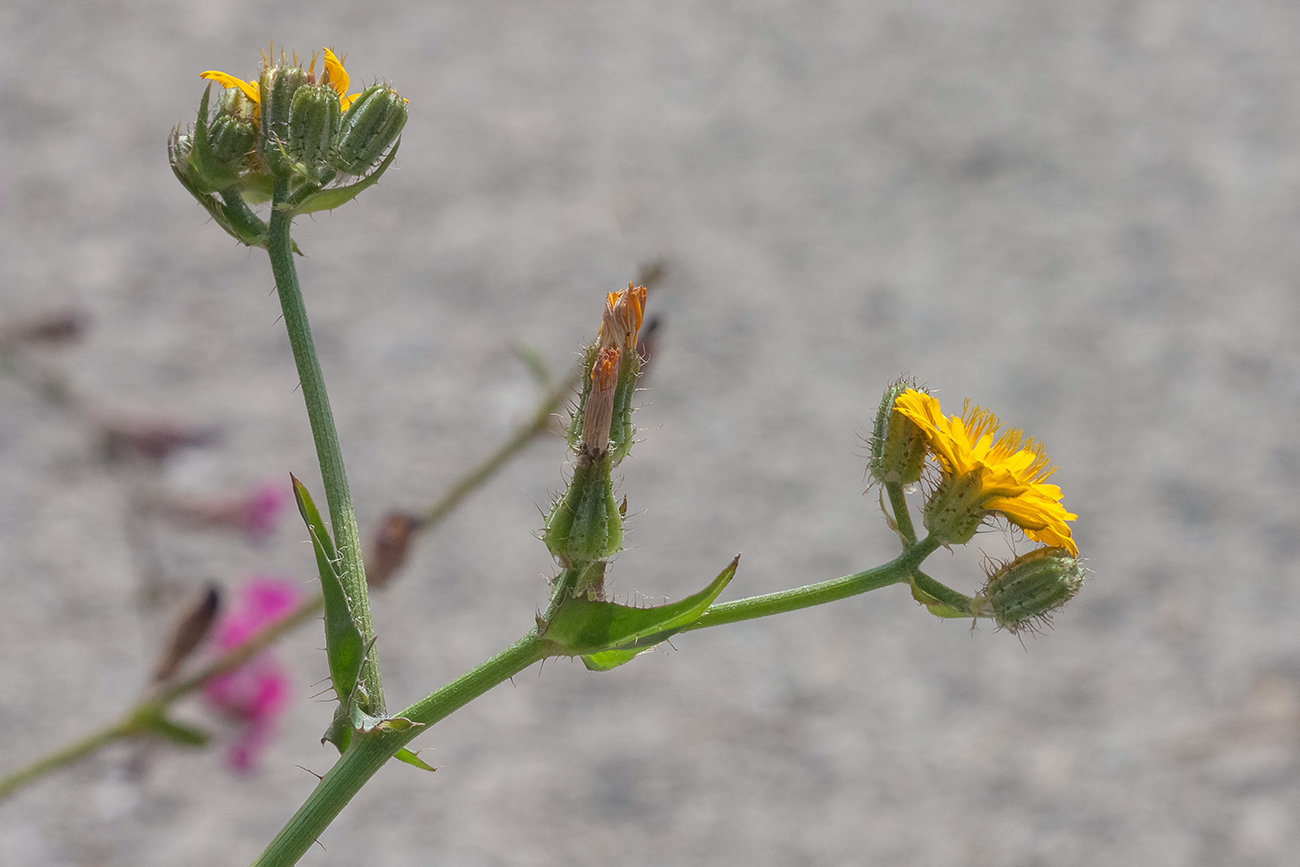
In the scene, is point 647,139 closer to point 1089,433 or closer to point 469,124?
point 469,124

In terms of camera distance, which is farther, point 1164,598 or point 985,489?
point 1164,598

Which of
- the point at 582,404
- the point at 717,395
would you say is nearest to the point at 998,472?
the point at 582,404

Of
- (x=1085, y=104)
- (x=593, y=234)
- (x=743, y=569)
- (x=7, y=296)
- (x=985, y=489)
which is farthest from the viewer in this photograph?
(x=1085, y=104)

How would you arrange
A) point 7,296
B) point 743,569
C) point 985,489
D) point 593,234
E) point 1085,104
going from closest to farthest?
point 985,489 → point 743,569 → point 7,296 → point 593,234 → point 1085,104

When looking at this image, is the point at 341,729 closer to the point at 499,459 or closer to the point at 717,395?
the point at 499,459

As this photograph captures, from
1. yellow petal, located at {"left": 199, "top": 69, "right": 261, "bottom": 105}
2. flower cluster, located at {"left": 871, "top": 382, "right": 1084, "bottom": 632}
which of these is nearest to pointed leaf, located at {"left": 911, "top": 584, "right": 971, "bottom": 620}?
flower cluster, located at {"left": 871, "top": 382, "right": 1084, "bottom": 632}

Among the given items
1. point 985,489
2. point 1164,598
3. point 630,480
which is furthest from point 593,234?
point 985,489

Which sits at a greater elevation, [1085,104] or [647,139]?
[1085,104]
